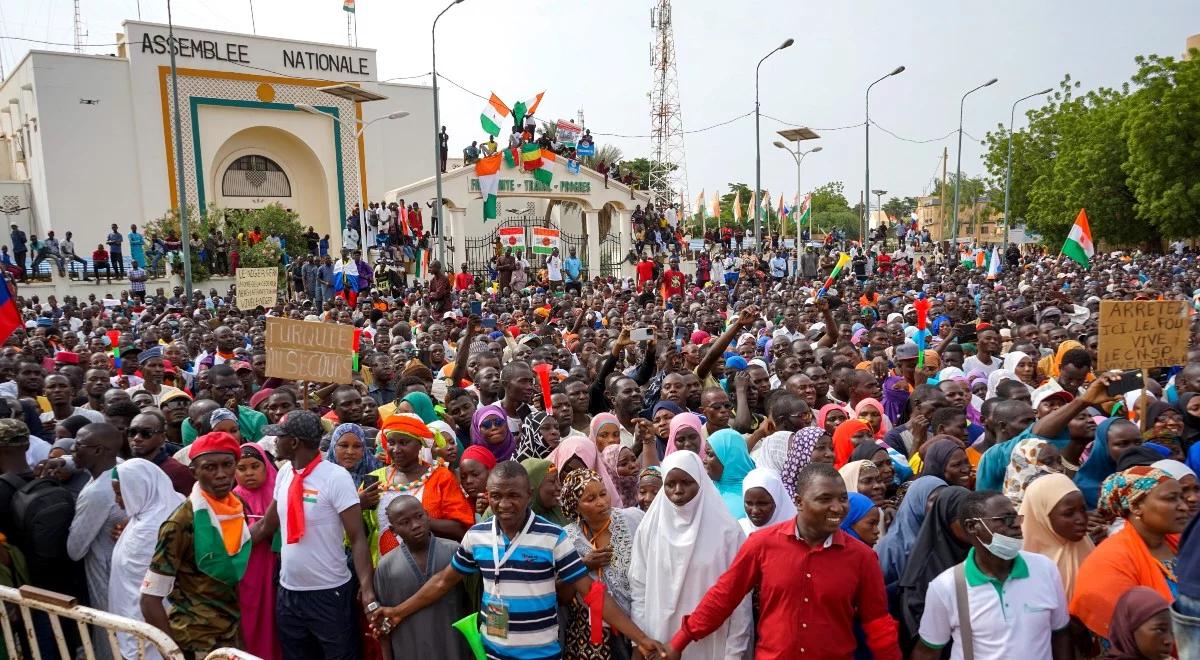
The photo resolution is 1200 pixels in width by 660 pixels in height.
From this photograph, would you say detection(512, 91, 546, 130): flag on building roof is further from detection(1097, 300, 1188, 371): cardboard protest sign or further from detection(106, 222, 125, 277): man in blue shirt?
detection(1097, 300, 1188, 371): cardboard protest sign

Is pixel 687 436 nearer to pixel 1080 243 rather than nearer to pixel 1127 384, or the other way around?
pixel 1127 384

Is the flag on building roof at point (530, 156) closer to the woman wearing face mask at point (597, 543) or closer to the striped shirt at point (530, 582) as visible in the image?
the woman wearing face mask at point (597, 543)

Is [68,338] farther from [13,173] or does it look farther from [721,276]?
[13,173]

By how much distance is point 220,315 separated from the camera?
15586 millimetres

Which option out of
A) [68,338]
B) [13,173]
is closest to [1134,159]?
[68,338]

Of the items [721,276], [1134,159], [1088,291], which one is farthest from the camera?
[1134,159]

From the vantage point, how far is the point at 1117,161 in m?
36.8

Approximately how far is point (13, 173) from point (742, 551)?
123 feet

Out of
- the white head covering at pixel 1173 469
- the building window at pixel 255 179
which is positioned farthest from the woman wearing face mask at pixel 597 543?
the building window at pixel 255 179

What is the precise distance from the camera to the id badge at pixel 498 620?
3402 millimetres

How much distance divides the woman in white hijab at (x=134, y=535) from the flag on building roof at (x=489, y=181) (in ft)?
70.9

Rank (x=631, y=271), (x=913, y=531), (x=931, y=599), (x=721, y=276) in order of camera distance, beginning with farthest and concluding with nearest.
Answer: (x=631, y=271), (x=721, y=276), (x=913, y=531), (x=931, y=599)

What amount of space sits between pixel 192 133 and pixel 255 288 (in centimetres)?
2036

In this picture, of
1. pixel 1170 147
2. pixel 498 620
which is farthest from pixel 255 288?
pixel 1170 147
